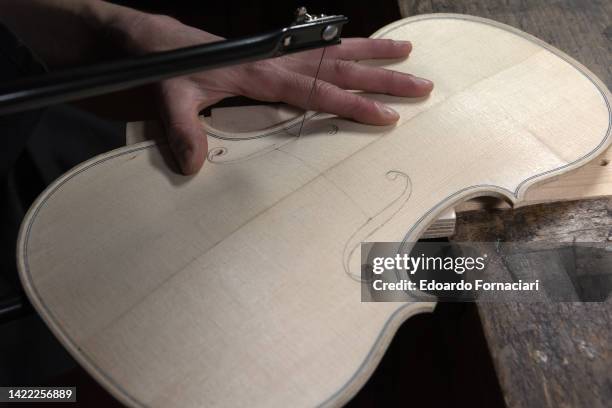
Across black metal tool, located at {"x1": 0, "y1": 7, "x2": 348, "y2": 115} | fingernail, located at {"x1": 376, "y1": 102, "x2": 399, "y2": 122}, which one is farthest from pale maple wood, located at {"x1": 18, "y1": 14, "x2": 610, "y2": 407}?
black metal tool, located at {"x1": 0, "y1": 7, "x2": 348, "y2": 115}

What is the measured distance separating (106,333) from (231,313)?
19cm

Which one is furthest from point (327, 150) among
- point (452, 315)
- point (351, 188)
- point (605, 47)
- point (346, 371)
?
point (452, 315)

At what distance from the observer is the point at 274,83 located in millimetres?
1150

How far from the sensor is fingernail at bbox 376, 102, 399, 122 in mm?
1080

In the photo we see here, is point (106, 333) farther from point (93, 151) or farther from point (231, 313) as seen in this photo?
point (93, 151)

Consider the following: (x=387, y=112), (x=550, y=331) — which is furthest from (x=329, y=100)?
(x=550, y=331)

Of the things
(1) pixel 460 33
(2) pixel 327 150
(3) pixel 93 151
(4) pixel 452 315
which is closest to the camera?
(2) pixel 327 150

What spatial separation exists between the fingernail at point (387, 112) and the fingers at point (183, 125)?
0.36m

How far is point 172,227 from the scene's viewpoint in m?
0.91

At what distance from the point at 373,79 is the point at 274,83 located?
0.71ft

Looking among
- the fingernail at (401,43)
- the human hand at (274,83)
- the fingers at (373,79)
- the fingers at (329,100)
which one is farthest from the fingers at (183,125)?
the fingernail at (401,43)

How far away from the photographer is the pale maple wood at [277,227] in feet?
2.54

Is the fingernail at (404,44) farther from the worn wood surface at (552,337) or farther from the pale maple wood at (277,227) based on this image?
the worn wood surface at (552,337)

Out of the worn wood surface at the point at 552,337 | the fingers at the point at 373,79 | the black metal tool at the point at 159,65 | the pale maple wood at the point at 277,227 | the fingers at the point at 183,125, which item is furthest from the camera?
the fingers at the point at 373,79
